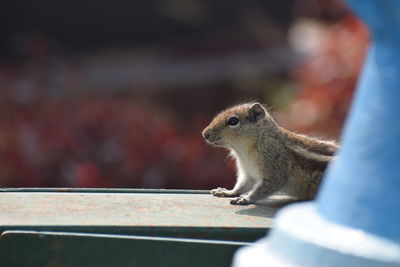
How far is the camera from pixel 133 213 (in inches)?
124

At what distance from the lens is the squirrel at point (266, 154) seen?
4066 mm

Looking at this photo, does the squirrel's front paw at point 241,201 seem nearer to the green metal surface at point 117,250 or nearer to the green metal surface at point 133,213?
the green metal surface at point 133,213

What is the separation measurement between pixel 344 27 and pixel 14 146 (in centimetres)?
235

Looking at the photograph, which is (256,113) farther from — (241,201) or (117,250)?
(117,250)

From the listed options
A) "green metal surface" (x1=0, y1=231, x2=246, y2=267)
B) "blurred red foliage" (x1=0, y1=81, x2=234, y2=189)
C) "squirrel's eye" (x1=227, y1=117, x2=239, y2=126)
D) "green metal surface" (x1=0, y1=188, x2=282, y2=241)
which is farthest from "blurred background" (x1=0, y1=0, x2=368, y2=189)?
"green metal surface" (x1=0, y1=231, x2=246, y2=267)

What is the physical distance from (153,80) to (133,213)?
22.8 feet

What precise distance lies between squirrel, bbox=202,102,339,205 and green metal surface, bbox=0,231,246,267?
3.81ft

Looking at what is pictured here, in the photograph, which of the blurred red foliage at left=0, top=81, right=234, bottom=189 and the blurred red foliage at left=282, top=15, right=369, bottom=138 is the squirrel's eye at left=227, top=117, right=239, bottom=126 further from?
the blurred red foliage at left=282, top=15, right=369, bottom=138

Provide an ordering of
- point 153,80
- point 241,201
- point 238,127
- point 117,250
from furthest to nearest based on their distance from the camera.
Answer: point 153,80 → point 238,127 → point 241,201 → point 117,250

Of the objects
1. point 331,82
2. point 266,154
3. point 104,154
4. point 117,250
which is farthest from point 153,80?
point 117,250

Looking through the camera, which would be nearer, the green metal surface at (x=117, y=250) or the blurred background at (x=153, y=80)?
the green metal surface at (x=117, y=250)

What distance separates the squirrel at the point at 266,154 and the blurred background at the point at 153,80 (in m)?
1.71

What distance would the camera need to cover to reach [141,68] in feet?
34.4

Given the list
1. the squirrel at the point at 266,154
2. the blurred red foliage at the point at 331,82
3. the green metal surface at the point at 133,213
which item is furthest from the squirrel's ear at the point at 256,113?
the blurred red foliage at the point at 331,82
